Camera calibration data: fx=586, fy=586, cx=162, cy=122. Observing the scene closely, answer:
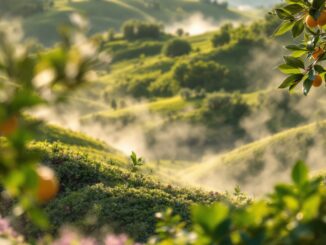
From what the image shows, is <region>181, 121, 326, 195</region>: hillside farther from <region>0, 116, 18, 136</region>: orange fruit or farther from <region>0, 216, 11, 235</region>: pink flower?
<region>0, 116, 18, 136</region>: orange fruit

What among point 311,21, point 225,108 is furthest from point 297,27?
point 225,108

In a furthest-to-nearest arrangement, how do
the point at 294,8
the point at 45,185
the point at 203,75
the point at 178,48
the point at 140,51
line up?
1. the point at 140,51
2. the point at 178,48
3. the point at 203,75
4. the point at 294,8
5. the point at 45,185

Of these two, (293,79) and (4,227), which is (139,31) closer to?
(293,79)

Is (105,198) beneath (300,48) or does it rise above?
beneath

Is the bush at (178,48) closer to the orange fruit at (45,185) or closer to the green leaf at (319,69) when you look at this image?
the green leaf at (319,69)

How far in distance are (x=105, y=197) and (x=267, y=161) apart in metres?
17.3

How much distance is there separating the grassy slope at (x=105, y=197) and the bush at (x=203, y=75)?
4998cm

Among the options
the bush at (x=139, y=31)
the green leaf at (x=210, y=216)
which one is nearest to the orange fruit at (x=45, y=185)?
the green leaf at (x=210, y=216)

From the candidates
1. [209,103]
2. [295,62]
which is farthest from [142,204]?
[209,103]

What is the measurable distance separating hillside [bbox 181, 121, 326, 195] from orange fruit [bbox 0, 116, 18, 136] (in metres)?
23.8

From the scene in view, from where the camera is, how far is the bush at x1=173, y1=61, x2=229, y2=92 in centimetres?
6284

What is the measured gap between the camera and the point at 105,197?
1113cm

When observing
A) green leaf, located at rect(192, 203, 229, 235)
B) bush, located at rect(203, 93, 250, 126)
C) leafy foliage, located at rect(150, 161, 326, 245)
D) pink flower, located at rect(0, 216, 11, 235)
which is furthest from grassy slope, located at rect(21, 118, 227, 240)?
bush, located at rect(203, 93, 250, 126)

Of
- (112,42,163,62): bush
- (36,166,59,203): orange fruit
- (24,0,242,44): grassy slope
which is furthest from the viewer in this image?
(24,0,242,44): grassy slope
